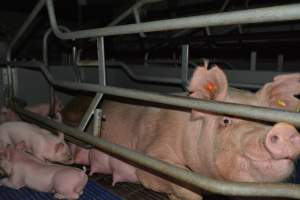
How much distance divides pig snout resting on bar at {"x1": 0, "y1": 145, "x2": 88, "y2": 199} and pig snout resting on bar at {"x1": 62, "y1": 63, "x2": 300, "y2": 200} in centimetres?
28

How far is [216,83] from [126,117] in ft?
3.64

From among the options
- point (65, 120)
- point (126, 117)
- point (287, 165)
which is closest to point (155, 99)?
point (287, 165)

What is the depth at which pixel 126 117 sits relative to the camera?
2391 mm

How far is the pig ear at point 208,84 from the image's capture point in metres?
1.35

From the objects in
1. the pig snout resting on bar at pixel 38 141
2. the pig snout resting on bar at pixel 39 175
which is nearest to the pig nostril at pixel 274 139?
the pig snout resting on bar at pixel 39 175

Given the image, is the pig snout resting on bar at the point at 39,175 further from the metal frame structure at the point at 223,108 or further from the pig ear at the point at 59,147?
the metal frame structure at the point at 223,108

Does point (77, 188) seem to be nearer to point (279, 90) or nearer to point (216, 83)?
point (216, 83)

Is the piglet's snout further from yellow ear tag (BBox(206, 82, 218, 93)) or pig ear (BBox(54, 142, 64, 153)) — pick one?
pig ear (BBox(54, 142, 64, 153))

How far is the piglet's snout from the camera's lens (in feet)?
3.37

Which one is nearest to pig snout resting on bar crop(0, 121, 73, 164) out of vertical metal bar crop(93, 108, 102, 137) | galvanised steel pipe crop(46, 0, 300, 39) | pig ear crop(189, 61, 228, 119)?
vertical metal bar crop(93, 108, 102, 137)

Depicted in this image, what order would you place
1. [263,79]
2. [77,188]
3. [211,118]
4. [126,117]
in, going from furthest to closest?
[263,79] < [126,117] < [77,188] < [211,118]

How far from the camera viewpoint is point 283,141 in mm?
1047

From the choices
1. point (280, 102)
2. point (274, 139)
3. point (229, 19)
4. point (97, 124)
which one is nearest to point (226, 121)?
point (280, 102)

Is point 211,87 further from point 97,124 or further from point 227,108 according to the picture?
point 97,124
